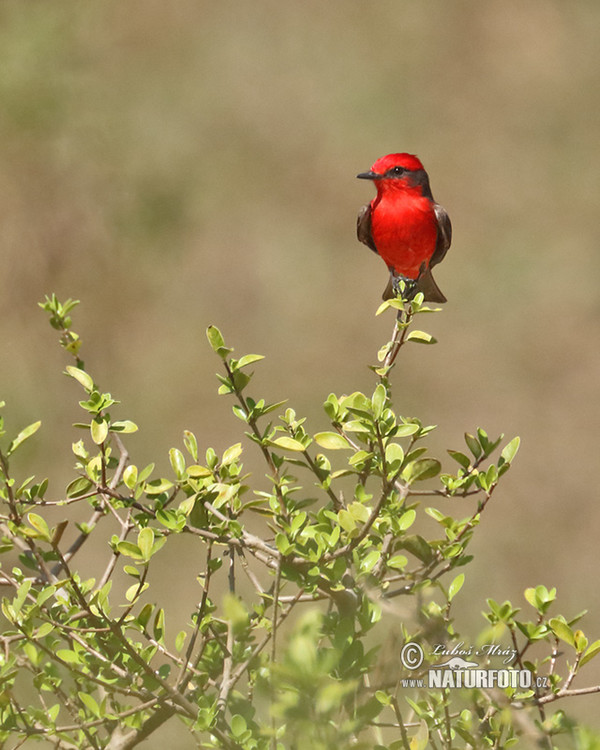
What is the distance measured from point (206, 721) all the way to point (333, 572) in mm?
233

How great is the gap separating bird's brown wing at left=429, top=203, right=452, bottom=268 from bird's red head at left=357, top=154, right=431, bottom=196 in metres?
0.15

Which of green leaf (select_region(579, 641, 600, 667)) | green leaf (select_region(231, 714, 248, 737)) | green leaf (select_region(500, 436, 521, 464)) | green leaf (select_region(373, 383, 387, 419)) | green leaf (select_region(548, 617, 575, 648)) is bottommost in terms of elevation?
green leaf (select_region(231, 714, 248, 737))

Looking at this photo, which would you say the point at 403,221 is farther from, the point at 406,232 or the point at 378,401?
the point at 378,401

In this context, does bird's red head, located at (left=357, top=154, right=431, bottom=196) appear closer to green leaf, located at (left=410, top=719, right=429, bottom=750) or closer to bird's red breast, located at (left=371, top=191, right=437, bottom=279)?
bird's red breast, located at (left=371, top=191, right=437, bottom=279)

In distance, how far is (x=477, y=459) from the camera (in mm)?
1328

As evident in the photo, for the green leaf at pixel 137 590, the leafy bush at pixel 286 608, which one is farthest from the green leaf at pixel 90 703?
the green leaf at pixel 137 590

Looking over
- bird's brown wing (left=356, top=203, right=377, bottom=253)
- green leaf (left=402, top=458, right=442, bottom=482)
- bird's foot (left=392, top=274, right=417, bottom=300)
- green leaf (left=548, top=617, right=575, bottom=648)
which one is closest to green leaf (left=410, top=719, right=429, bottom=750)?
green leaf (left=548, top=617, right=575, bottom=648)

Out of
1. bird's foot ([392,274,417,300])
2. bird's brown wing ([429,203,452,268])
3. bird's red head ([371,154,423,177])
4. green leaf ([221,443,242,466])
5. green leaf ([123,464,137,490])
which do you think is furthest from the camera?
bird's red head ([371,154,423,177])

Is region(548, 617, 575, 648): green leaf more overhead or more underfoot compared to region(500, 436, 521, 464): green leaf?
more underfoot

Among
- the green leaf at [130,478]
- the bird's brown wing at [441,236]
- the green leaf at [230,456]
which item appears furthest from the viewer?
the bird's brown wing at [441,236]

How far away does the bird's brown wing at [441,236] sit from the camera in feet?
6.08

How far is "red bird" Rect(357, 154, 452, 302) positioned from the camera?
6.26 ft

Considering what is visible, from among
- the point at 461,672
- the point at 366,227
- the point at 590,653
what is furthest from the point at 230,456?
the point at 366,227

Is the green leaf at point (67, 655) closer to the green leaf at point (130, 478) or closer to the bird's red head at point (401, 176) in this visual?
the green leaf at point (130, 478)
